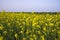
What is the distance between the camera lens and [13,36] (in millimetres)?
1312

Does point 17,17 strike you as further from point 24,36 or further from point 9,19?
point 24,36

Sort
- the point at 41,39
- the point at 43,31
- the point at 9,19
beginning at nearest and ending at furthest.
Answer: the point at 41,39, the point at 43,31, the point at 9,19

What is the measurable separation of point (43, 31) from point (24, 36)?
15cm

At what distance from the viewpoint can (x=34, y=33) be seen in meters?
1.34

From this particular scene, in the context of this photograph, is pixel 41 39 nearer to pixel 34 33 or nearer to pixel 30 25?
pixel 34 33

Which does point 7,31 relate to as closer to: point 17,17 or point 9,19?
point 9,19

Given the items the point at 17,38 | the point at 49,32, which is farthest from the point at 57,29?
the point at 17,38

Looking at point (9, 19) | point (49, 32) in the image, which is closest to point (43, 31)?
point (49, 32)

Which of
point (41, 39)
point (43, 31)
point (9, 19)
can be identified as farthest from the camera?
point (9, 19)

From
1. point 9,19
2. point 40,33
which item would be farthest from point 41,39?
point 9,19

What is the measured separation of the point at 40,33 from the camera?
4.29ft

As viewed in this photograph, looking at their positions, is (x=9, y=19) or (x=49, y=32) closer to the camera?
(x=49, y=32)

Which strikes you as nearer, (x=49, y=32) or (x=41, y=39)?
(x=41, y=39)

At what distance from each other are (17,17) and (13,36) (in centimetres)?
32
